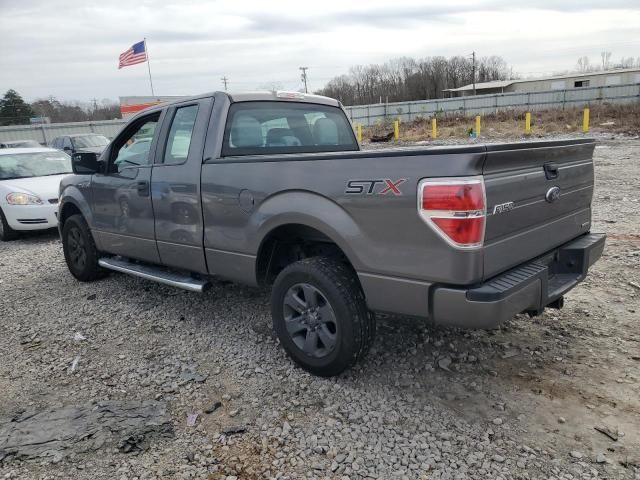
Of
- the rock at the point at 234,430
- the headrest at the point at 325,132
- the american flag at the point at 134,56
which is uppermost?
the american flag at the point at 134,56

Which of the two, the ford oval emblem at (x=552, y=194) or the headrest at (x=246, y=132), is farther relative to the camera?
the headrest at (x=246, y=132)

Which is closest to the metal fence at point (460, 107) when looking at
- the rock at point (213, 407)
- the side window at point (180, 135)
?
the side window at point (180, 135)

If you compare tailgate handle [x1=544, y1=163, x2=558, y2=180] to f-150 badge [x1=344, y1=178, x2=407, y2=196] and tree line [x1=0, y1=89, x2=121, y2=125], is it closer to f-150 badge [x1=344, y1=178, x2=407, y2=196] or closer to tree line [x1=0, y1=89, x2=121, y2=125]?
f-150 badge [x1=344, y1=178, x2=407, y2=196]

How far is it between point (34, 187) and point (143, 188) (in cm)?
523

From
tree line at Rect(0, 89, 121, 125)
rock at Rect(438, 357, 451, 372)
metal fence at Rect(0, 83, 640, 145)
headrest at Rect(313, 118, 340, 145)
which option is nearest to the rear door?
headrest at Rect(313, 118, 340, 145)

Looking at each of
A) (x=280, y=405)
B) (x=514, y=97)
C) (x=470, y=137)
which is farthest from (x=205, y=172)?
(x=514, y=97)

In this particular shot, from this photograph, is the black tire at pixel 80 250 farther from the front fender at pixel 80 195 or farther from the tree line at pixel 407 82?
the tree line at pixel 407 82

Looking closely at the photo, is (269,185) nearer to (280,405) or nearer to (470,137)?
(280,405)

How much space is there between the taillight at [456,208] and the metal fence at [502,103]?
2997cm

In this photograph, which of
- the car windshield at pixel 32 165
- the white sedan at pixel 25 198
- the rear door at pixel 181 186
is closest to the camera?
the rear door at pixel 181 186

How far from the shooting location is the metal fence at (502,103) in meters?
32.3

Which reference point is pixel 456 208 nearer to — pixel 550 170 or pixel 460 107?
pixel 550 170

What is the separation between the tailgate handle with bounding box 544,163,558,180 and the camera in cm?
306

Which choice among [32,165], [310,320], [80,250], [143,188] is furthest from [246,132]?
[32,165]
